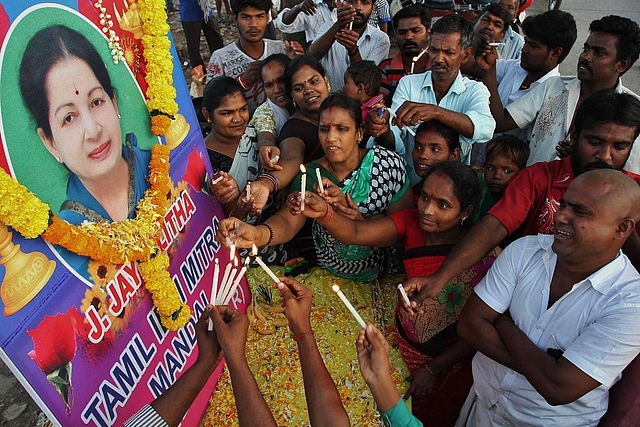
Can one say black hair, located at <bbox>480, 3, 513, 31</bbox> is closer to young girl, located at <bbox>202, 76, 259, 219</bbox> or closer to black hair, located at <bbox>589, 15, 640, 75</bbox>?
black hair, located at <bbox>589, 15, 640, 75</bbox>

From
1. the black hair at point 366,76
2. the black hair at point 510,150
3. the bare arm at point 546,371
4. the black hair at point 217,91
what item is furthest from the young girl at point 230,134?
the bare arm at point 546,371

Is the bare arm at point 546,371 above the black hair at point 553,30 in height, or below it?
below

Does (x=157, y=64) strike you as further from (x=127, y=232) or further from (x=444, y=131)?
(x=444, y=131)

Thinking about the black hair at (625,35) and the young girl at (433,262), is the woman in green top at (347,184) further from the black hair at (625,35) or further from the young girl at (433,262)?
the black hair at (625,35)

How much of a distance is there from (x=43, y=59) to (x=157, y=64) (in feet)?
1.87

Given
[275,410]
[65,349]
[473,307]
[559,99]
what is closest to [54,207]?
[65,349]

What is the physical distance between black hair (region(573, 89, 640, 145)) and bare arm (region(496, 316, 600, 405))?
1.12 meters

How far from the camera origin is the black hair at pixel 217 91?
3076 millimetres

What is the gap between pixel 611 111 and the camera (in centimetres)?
231

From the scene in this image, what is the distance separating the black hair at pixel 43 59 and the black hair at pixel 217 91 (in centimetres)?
123

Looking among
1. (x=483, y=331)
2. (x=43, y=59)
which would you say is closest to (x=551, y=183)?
(x=483, y=331)

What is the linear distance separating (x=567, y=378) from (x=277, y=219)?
5.03 feet

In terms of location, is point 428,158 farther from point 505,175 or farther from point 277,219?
point 277,219

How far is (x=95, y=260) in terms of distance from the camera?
1.89 m
